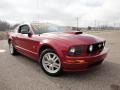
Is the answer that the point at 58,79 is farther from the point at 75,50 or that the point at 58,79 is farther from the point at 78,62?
the point at 75,50

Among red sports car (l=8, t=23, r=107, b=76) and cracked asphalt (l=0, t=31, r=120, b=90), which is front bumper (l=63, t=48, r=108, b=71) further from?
cracked asphalt (l=0, t=31, r=120, b=90)

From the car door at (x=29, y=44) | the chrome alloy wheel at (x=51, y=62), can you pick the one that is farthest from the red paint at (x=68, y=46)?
the chrome alloy wheel at (x=51, y=62)

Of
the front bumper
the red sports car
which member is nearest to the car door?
the red sports car

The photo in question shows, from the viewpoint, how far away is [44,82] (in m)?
3.99

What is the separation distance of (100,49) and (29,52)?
2.22m

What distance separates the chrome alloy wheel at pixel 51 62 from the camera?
429cm

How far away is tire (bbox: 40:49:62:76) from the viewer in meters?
4.27

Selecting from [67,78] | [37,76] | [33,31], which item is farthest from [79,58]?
[33,31]

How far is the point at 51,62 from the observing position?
4453mm

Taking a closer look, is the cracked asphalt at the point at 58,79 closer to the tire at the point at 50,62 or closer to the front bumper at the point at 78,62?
the tire at the point at 50,62

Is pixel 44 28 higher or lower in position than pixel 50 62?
higher

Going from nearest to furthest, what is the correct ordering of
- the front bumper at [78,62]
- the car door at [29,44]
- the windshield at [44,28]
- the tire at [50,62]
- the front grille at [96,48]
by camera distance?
the front bumper at [78,62] → the front grille at [96,48] → the tire at [50,62] → the car door at [29,44] → the windshield at [44,28]

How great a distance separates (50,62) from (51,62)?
0.04 m

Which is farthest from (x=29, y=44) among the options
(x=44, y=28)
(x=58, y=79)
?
(x=58, y=79)
